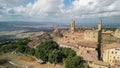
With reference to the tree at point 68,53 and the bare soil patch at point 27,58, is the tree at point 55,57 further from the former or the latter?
the bare soil patch at point 27,58

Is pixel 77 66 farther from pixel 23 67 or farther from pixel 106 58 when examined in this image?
pixel 23 67

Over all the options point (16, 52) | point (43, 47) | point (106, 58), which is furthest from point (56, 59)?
point (16, 52)

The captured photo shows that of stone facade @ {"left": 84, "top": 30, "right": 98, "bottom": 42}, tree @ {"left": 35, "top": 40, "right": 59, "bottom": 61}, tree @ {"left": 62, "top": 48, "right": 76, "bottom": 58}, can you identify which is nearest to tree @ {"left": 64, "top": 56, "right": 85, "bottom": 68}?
tree @ {"left": 62, "top": 48, "right": 76, "bottom": 58}

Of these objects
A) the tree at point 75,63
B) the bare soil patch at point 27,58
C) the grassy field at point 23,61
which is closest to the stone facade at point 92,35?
the grassy field at point 23,61

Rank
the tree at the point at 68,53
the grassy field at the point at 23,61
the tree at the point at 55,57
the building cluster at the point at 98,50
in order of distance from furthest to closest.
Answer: the tree at the point at 68,53 < the grassy field at the point at 23,61 < the tree at the point at 55,57 < the building cluster at the point at 98,50

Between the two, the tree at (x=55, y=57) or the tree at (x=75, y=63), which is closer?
the tree at (x=75, y=63)

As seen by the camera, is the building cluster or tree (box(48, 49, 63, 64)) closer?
the building cluster

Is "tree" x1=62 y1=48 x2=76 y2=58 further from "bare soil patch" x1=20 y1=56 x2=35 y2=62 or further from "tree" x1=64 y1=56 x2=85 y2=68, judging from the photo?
"bare soil patch" x1=20 y1=56 x2=35 y2=62

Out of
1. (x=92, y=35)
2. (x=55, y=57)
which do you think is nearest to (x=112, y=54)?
(x=92, y=35)

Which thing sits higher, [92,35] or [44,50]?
[92,35]

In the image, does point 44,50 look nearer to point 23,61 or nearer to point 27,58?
point 27,58

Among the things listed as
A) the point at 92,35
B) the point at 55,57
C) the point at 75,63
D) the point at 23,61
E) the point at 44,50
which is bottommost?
the point at 23,61
